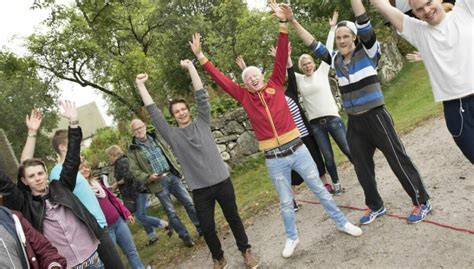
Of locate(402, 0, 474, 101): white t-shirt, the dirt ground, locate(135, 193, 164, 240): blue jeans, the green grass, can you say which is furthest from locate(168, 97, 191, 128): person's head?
locate(135, 193, 164, 240): blue jeans

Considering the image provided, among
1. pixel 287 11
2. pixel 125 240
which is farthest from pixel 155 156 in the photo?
pixel 287 11

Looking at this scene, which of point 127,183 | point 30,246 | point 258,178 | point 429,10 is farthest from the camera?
point 258,178

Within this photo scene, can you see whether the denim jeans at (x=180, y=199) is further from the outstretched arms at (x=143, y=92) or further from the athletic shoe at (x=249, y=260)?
the outstretched arms at (x=143, y=92)

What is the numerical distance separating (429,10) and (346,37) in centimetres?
99

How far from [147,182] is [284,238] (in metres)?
2.26

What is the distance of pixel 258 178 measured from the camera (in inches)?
359

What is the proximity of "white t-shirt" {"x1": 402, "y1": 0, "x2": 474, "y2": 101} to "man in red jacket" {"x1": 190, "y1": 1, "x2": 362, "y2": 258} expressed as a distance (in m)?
1.38

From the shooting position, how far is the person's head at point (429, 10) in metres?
3.22

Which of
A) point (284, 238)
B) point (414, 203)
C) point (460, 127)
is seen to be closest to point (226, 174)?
point (284, 238)

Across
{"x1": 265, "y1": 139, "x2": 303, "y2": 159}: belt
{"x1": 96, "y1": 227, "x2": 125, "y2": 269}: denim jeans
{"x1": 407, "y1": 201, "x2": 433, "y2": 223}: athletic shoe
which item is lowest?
{"x1": 407, "y1": 201, "x2": 433, "y2": 223}: athletic shoe

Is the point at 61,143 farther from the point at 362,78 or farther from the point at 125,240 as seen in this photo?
the point at 362,78

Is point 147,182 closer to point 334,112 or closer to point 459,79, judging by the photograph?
point 334,112

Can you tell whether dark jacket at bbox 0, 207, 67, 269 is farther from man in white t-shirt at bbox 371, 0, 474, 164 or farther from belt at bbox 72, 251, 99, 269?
man in white t-shirt at bbox 371, 0, 474, 164

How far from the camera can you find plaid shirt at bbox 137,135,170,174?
20.1 ft
